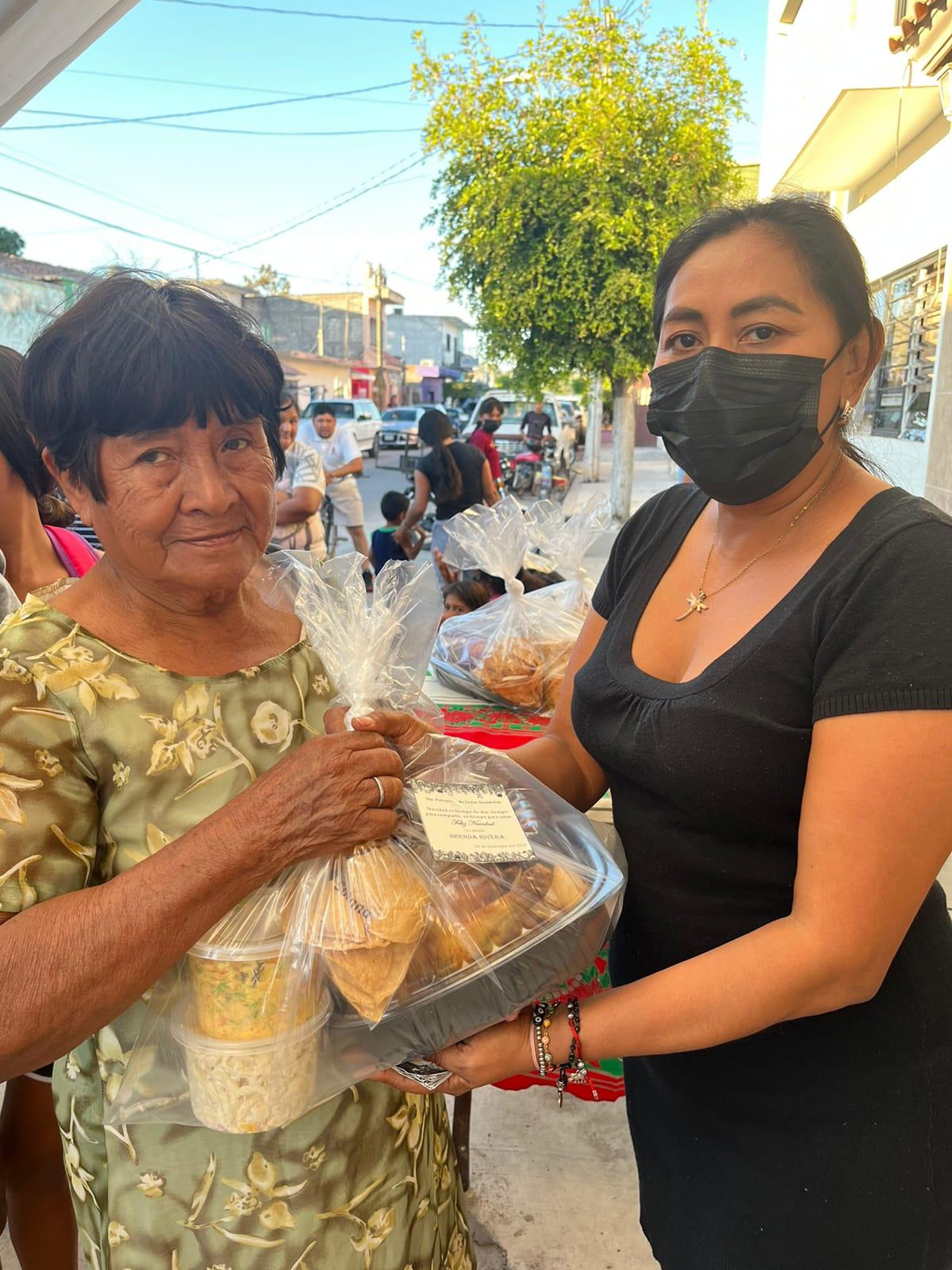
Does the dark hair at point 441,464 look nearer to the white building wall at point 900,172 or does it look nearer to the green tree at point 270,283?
the white building wall at point 900,172

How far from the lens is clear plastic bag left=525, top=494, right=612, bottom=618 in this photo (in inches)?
116

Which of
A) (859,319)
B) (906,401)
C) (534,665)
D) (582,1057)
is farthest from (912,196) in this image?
(582,1057)

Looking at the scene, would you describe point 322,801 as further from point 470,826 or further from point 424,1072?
point 424,1072

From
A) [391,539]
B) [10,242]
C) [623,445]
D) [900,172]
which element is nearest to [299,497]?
[391,539]

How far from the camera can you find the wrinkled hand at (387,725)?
109 cm

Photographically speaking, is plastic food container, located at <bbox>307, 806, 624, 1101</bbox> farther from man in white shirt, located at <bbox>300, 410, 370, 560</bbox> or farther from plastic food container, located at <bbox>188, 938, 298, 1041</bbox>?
man in white shirt, located at <bbox>300, 410, 370, 560</bbox>

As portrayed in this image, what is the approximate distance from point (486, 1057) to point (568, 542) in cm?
227

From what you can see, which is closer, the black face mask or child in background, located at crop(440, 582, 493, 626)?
the black face mask

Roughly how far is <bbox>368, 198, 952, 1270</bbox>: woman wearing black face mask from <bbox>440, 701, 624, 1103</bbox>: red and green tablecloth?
2.33 ft

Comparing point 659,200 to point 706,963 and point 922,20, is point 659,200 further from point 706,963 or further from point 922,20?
point 706,963

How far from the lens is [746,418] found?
1.14 meters

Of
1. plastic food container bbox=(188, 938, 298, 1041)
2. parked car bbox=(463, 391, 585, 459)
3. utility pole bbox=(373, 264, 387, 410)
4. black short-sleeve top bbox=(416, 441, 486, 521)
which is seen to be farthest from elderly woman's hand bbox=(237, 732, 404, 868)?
utility pole bbox=(373, 264, 387, 410)

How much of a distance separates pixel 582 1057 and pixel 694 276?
105 centimetres

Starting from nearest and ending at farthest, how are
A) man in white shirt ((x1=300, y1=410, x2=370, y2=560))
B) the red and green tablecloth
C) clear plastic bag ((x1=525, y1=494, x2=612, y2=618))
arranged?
the red and green tablecloth < clear plastic bag ((x1=525, y1=494, x2=612, y2=618)) < man in white shirt ((x1=300, y1=410, x2=370, y2=560))
